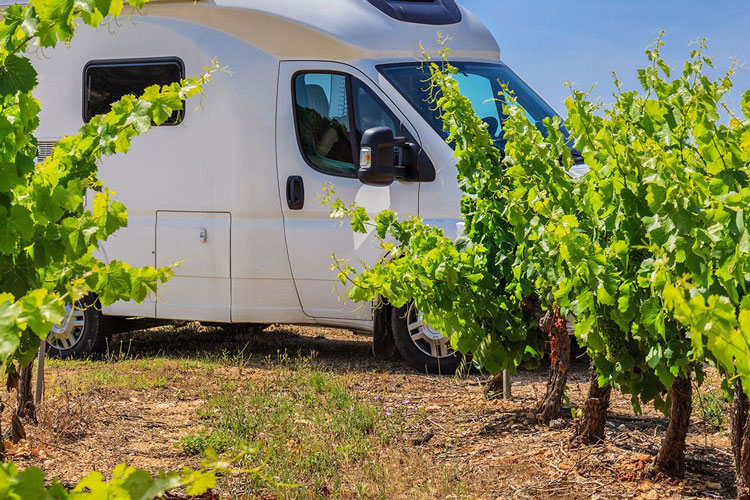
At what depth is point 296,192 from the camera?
8141mm

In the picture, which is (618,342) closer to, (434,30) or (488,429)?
(488,429)

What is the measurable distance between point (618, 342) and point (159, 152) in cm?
545

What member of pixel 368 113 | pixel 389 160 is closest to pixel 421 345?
pixel 389 160

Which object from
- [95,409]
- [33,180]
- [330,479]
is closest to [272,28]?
[95,409]

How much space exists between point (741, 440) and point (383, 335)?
14.2 feet

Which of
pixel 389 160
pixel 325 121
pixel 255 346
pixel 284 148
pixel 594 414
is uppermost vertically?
pixel 325 121

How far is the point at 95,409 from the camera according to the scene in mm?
6363

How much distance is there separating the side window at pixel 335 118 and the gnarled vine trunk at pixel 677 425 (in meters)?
3.82

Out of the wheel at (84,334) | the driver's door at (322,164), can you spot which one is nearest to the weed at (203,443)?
the driver's door at (322,164)

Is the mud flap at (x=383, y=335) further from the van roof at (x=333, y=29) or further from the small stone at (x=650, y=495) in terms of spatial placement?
the small stone at (x=650, y=495)

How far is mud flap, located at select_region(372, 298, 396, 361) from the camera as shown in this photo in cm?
809

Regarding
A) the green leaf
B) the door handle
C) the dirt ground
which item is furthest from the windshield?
the green leaf

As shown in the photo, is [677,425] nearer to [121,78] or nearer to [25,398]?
[25,398]

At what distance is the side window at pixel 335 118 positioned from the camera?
7.87 metres
